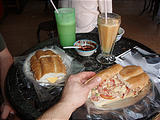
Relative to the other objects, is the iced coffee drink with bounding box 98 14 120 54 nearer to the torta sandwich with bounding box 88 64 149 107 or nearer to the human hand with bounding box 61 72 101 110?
the torta sandwich with bounding box 88 64 149 107

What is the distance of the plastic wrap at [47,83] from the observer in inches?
34.6

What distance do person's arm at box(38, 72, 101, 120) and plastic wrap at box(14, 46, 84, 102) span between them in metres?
0.14

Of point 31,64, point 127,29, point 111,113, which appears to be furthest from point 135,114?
point 127,29

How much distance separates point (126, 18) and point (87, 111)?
3.95m

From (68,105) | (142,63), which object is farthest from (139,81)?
(68,105)

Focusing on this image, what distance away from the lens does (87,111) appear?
79cm

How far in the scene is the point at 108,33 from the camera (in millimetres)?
1085

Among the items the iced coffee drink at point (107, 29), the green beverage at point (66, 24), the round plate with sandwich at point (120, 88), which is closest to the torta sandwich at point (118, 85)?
the round plate with sandwich at point (120, 88)

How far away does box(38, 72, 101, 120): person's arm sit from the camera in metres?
0.72

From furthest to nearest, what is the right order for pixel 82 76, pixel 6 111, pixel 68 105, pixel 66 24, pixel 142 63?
pixel 6 111, pixel 66 24, pixel 142 63, pixel 82 76, pixel 68 105

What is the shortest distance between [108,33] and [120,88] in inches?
15.6

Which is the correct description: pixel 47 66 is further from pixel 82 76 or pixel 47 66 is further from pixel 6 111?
pixel 6 111

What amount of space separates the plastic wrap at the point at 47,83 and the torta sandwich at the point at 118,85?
186 mm

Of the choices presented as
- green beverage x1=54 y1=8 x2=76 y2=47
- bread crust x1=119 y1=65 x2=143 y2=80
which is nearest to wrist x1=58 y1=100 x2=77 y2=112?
bread crust x1=119 y1=65 x2=143 y2=80
